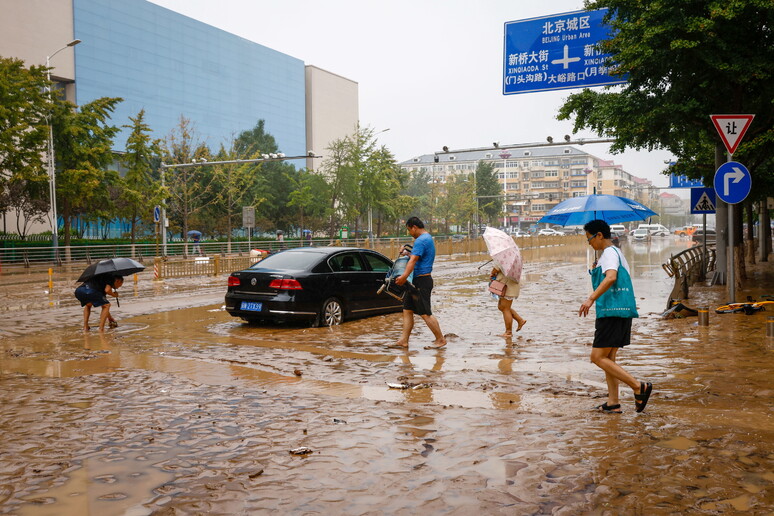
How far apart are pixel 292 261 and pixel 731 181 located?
733cm

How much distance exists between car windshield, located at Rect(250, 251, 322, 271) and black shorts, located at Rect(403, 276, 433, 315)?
2.61 meters

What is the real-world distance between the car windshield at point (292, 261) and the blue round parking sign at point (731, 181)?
667cm

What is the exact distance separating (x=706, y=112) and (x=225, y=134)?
67743mm

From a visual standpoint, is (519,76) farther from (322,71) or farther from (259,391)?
(322,71)

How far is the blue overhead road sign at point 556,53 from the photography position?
17328 millimetres

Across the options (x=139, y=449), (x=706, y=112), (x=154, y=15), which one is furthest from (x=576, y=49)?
(x=154, y=15)

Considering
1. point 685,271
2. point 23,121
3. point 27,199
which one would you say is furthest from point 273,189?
point 685,271

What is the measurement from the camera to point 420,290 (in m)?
9.58

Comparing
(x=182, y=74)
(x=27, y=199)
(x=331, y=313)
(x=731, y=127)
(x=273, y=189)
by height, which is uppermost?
(x=182, y=74)

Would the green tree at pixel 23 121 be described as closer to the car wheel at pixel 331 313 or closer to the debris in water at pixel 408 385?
the car wheel at pixel 331 313

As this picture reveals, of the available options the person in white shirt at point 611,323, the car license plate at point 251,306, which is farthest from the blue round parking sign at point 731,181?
the car license plate at point 251,306

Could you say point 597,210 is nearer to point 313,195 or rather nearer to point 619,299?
point 619,299

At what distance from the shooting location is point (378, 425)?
5707 mm

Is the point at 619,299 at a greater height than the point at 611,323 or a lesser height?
greater
